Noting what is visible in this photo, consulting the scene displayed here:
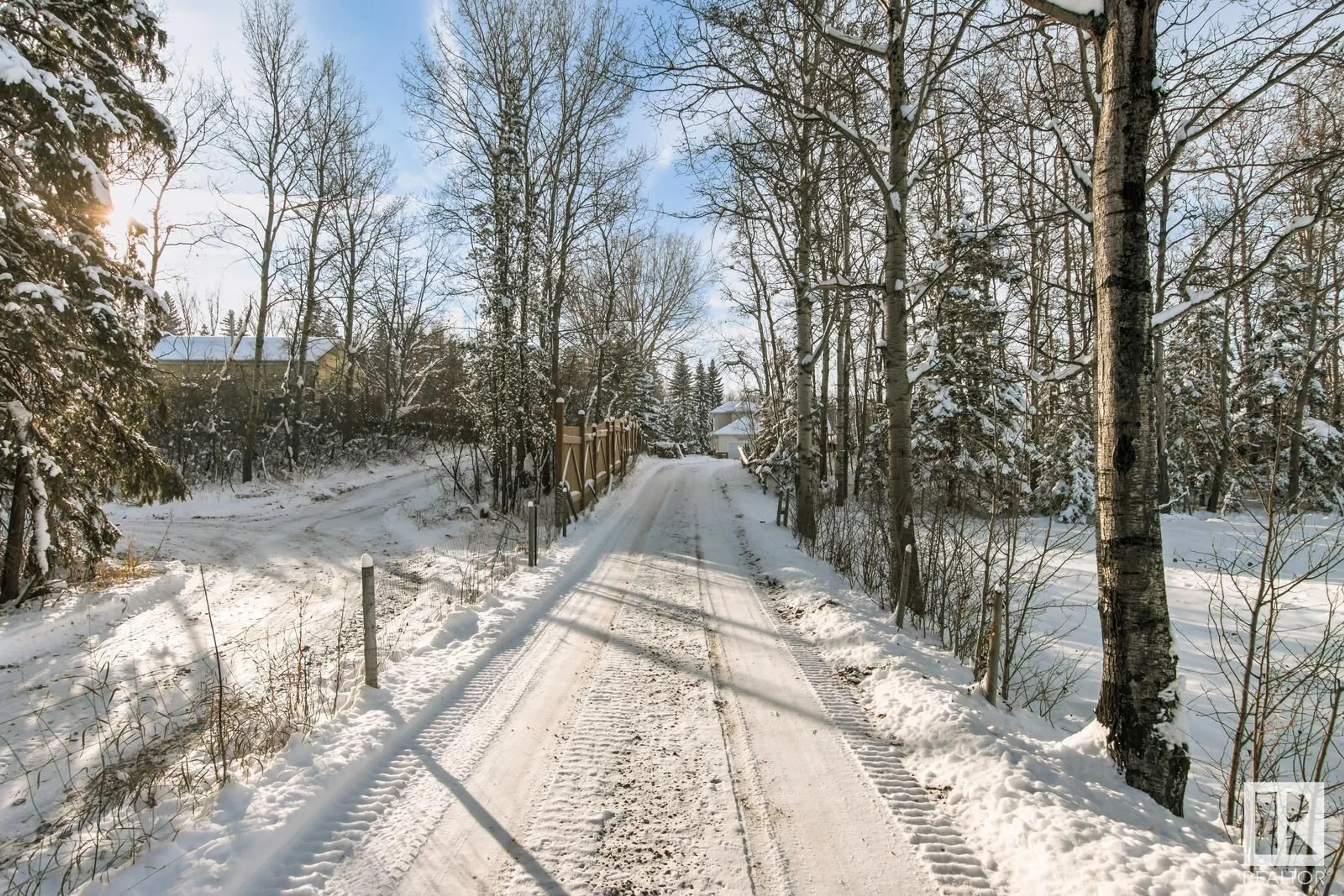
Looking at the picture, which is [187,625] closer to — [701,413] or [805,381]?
[805,381]

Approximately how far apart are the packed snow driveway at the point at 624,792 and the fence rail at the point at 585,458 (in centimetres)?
660

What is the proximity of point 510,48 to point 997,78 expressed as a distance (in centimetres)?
1159

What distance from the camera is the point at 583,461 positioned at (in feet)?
46.2

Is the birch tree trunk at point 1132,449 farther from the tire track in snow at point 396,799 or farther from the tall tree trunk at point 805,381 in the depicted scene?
the tall tree trunk at point 805,381

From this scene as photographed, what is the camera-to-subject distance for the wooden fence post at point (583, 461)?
13.6 m

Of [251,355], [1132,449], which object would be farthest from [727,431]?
[1132,449]

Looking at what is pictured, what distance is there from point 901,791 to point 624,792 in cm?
151

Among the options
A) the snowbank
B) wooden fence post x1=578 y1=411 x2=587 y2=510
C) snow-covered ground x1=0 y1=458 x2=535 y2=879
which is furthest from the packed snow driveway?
wooden fence post x1=578 y1=411 x2=587 y2=510

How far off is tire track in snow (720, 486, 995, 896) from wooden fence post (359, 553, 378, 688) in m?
3.26

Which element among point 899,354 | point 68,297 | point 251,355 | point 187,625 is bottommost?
point 187,625

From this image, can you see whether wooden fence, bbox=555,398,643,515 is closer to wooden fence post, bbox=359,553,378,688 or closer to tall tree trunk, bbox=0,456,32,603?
wooden fence post, bbox=359,553,378,688

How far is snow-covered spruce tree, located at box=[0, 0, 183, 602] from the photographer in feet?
19.6

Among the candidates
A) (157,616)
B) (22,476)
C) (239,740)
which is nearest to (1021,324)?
(239,740)

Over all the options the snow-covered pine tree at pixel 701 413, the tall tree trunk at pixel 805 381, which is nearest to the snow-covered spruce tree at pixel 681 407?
the snow-covered pine tree at pixel 701 413
